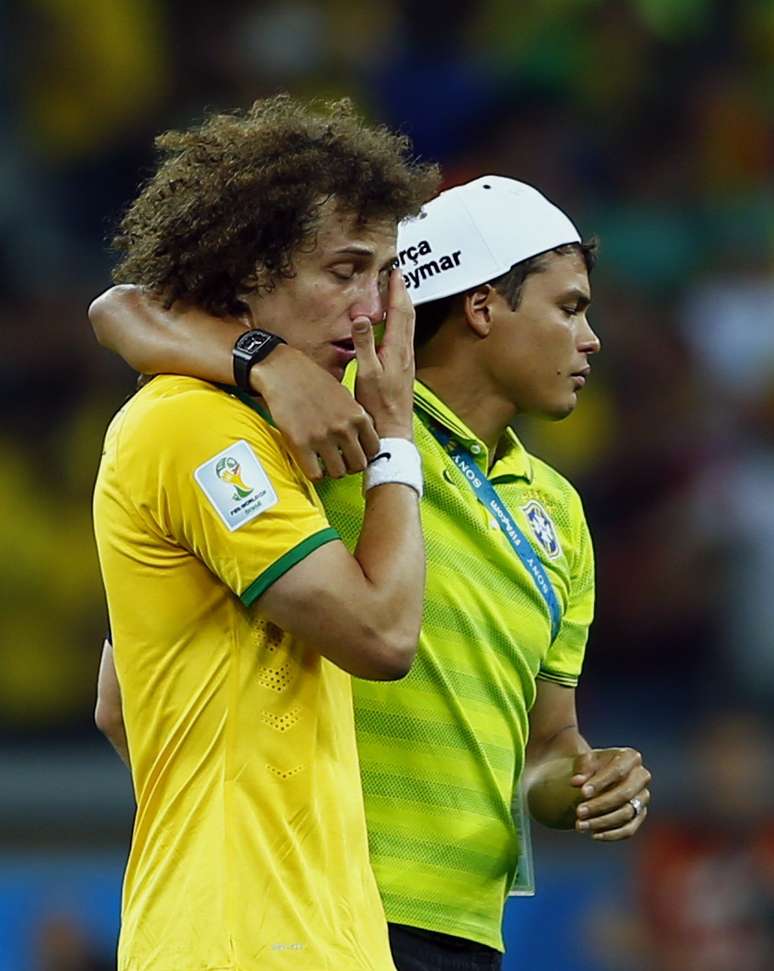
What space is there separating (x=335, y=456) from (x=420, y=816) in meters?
0.79

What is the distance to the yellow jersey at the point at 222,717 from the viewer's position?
2658mm

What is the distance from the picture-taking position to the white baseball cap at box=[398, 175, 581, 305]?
12.1 ft

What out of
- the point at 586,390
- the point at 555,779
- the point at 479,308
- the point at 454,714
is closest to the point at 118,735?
the point at 454,714

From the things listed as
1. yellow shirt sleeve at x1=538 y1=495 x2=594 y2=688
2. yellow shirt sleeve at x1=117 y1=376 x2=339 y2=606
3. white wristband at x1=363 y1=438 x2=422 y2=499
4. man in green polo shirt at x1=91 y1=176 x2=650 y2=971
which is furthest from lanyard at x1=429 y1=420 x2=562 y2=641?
yellow shirt sleeve at x1=117 y1=376 x2=339 y2=606

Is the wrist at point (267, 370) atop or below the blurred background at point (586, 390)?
below

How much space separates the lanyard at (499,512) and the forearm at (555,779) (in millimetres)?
250

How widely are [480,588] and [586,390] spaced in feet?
14.8

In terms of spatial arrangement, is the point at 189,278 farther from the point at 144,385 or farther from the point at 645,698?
the point at 645,698

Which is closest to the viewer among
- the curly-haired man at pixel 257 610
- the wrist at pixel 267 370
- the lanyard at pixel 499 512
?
the curly-haired man at pixel 257 610

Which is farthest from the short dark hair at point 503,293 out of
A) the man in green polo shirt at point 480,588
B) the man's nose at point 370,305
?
the man's nose at point 370,305

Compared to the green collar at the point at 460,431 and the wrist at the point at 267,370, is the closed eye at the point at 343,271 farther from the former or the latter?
the green collar at the point at 460,431

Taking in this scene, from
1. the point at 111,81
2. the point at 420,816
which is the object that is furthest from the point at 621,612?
the point at 420,816

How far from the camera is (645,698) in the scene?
7.36 meters

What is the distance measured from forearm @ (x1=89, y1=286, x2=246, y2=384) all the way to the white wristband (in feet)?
0.78
